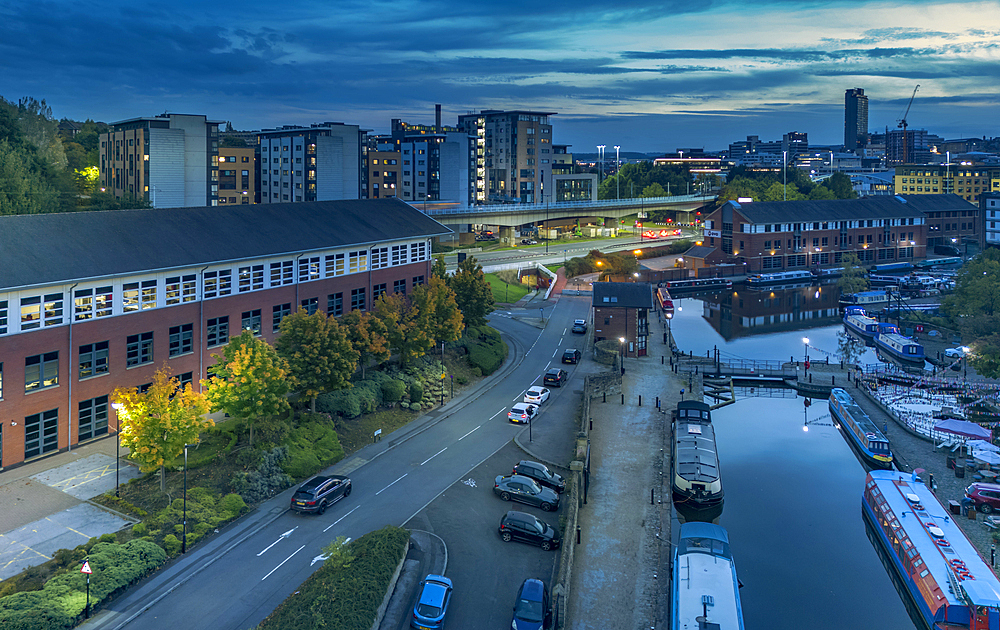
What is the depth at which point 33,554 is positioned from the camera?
89.4ft

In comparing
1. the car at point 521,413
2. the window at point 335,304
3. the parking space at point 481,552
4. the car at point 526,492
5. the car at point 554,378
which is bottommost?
the parking space at point 481,552

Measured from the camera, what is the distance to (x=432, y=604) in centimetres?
2470

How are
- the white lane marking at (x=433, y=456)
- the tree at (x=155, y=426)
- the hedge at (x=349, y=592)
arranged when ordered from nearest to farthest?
the hedge at (x=349, y=592), the tree at (x=155, y=426), the white lane marking at (x=433, y=456)

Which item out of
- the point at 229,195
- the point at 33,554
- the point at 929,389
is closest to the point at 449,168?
the point at 229,195

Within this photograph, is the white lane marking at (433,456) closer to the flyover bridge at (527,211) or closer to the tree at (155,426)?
the tree at (155,426)

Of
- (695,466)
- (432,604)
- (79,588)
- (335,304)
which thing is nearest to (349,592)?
(432,604)

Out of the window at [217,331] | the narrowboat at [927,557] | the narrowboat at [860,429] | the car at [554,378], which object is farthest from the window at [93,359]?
the narrowboat at [860,429]

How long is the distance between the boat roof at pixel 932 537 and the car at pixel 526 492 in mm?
15434

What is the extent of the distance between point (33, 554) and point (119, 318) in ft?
47.4

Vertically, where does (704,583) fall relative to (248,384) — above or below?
below

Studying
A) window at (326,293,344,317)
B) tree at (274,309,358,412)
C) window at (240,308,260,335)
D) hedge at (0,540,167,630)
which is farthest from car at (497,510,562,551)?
window at (326,293,344,317)

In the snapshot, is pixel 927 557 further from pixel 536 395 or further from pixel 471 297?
pixel 471 297

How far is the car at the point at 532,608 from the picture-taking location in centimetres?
2398

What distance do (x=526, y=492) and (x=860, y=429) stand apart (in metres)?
24.8
